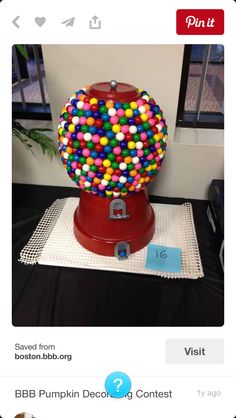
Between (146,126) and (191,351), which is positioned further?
(146,126)

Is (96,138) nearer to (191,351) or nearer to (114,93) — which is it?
(114,93)

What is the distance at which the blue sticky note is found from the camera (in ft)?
2.95

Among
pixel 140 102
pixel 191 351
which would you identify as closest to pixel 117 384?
pixel 191 351

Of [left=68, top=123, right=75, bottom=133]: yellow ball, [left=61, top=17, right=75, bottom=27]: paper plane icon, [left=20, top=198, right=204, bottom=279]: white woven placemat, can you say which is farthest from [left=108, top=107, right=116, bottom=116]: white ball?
[left=20, top=198, right=204, bottom=279]: white woven placemat

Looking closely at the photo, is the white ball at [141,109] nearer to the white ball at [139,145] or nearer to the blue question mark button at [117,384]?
the white ball at [139,145]

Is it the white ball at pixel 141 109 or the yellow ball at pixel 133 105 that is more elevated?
the yellow ball at pixel 133 105

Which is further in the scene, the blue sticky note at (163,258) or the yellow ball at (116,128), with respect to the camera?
the blue sticky note at (163,258)

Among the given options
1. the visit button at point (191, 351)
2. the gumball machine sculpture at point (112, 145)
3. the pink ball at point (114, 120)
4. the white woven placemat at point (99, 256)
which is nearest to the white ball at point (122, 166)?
the gumball machine sculpture at point (112, 145)

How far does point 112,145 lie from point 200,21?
0.34m

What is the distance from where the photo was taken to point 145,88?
1024 millimetres

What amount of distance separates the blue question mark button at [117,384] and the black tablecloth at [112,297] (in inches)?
12.7

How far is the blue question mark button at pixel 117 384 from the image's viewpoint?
1.47ft

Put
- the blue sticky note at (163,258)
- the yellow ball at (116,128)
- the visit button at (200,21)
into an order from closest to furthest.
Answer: the visit button at (200,21)
the yellow ball at (116,128)
the blue sticky note at (163,258)
